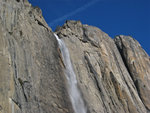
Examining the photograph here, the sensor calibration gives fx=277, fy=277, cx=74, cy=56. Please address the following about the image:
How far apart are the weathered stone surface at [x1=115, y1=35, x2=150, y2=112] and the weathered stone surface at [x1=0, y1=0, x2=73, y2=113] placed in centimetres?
1471

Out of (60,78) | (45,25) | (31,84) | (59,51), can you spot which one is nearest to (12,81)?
(31,84)

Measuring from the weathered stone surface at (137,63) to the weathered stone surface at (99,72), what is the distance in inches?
48.9

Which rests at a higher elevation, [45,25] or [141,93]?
[45,25]

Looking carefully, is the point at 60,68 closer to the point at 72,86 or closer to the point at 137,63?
the point at 72,86

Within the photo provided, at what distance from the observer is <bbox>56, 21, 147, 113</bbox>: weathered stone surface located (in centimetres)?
2844

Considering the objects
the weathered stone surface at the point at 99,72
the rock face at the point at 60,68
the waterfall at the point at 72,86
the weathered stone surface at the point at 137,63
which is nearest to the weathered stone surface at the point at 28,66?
the rock face at the point at 60,68

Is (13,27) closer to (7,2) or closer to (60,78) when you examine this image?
(7,2)

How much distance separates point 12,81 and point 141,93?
21979 mm

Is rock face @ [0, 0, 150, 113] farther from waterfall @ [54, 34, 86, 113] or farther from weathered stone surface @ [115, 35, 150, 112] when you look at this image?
waterfall @ [54, 34, 86, 113]

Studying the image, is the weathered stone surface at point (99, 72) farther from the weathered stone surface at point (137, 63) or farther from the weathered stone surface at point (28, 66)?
the weathered stone surface at point (28, 66)

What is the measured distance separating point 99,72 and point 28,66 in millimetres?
11674

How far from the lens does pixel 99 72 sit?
105 feet

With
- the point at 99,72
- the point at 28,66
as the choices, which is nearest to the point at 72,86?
the point at 28,66

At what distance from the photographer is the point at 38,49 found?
26000 millimetres
